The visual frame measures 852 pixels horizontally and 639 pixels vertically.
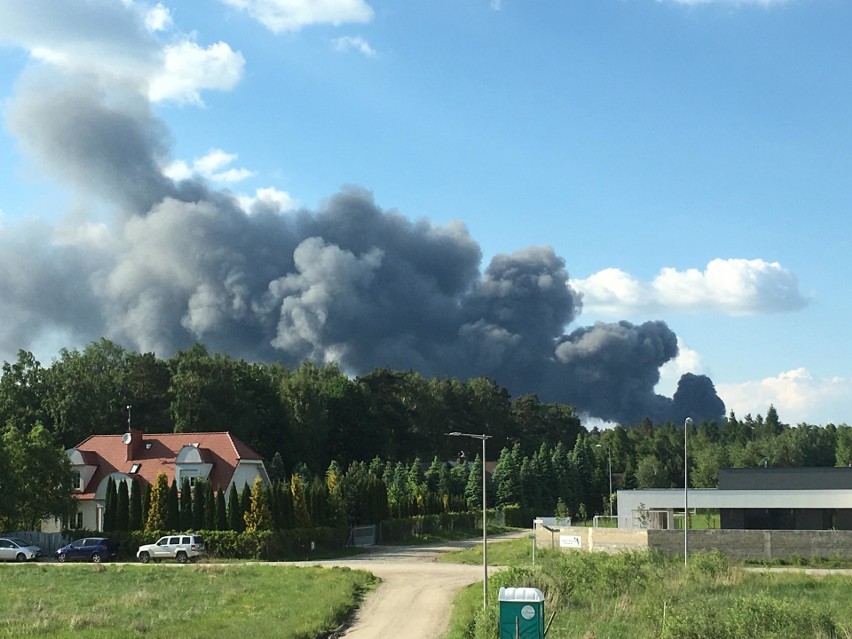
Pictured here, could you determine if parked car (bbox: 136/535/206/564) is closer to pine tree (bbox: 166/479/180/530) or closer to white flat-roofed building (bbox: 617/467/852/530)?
pine tree (bbox: 166/479/180/530)

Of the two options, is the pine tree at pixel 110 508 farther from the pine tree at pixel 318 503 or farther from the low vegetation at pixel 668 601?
the low vegetation at pixel 668 601

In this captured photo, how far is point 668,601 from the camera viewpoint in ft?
104

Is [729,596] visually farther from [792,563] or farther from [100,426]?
[100,426]

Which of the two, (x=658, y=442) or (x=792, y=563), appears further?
(x=658, y=442)

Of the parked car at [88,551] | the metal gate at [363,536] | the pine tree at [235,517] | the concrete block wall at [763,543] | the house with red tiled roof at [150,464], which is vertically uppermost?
the house with red tiled roof at [150,464]

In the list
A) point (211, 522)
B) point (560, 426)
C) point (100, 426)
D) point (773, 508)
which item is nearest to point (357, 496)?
point (211, 522)

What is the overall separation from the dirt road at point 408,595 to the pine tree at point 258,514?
5.38 m

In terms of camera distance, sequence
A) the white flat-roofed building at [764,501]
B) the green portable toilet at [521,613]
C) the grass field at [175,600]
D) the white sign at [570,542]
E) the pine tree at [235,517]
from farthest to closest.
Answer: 1. the white flat-roofed building at [764,501]
2. the pine tree at [235,517]
3. the white sign at [570,542]
4. the grass field at [175,600]
5. the green portable toilet at [521,613]

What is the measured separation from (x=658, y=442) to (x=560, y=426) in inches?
616

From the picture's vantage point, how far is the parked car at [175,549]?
60.4 meters

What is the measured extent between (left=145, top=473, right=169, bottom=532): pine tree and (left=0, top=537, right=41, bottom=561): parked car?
6.76 meters

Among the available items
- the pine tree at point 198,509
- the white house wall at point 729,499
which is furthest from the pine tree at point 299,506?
the white house wall at point 729,499

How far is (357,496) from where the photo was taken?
7544 centimetres

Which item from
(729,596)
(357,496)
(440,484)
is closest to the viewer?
(729,596)
